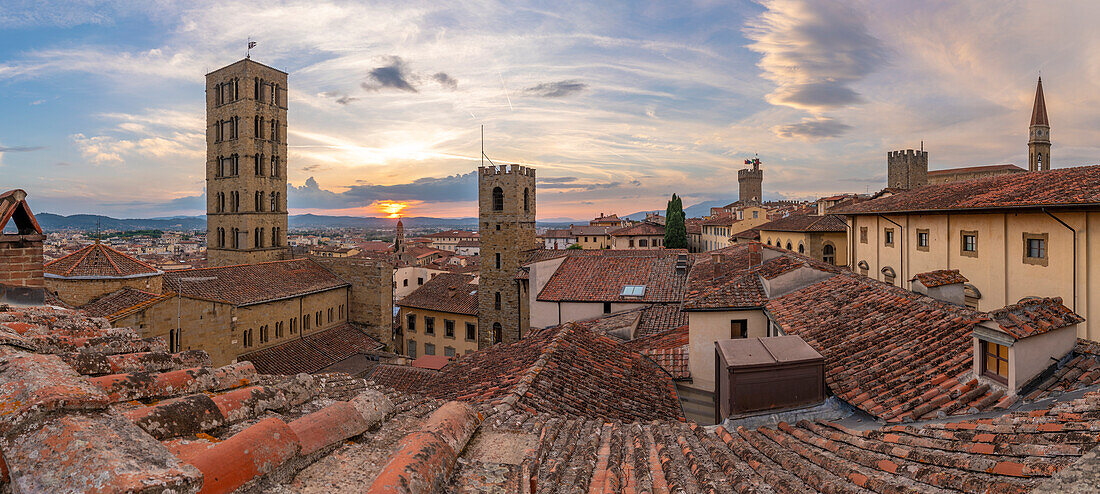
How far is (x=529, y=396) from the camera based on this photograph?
7.42 meters

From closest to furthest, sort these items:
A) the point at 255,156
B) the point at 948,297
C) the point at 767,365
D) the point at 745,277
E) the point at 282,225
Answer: the point at 767,365
the point at 948,297
the point at 745,277
the point at 255,156
the point at 282,225

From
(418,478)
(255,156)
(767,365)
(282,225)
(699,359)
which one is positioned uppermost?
(255,156)

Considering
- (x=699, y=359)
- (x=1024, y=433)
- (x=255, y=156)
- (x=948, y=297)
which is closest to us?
(x=1024, y=433)

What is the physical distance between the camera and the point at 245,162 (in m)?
42.6

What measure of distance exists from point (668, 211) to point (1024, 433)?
64.6m

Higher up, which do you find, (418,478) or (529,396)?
(418,478)

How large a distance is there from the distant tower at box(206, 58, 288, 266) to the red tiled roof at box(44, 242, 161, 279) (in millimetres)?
21359

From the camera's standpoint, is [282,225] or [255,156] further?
[282,225]

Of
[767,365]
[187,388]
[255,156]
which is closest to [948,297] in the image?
[767,365]

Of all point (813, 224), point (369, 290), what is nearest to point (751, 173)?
point (813, 224)

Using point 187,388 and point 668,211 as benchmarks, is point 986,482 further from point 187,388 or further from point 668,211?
point 668,211

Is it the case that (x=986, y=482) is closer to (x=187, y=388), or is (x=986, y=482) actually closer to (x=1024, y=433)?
(x=1024, y=433)

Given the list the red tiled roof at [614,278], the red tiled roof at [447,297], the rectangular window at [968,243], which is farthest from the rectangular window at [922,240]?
the red tiled roof at [447,297]

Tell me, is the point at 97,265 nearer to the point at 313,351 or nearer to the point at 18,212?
the point at 313,351
